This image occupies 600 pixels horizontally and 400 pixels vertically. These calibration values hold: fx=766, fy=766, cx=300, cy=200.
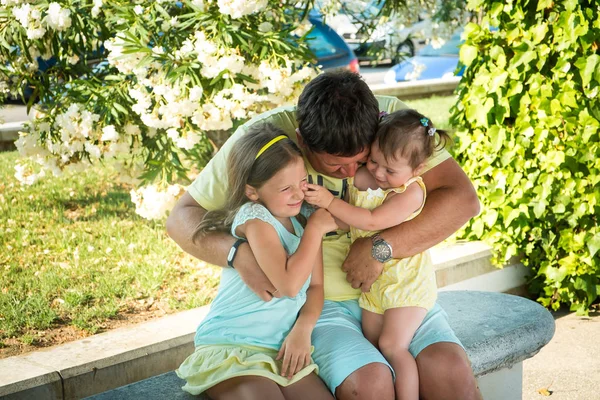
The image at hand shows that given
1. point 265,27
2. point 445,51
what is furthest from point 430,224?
point 445,51

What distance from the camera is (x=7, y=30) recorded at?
4.49 meters

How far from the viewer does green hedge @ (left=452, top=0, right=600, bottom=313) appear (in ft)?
13.6

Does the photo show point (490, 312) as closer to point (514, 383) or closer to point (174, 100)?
point (514, 383)

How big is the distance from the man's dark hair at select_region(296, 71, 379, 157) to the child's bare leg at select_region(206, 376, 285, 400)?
77 centimetres

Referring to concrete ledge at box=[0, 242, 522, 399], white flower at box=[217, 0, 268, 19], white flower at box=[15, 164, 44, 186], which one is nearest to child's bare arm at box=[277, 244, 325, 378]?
concrete ledge at box=[0, 242, 522, 399]

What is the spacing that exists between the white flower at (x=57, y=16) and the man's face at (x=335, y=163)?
2.03m

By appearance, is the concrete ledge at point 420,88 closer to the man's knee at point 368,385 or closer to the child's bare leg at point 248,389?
the man's knee at point 368,385

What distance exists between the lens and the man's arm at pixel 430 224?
8.94 feet

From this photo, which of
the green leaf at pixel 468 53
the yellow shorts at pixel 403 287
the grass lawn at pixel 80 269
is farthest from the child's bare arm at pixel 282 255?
the green leaf at pixel 468 53

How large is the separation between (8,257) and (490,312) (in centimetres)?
294

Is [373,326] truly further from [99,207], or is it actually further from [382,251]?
[99,207]

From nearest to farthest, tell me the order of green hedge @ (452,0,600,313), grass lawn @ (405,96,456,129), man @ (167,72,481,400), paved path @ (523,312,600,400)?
man @ (167,72,481,400), paved path @ (523,312,600,400), green hedge @ (452,0,600,313), grass lawn @ (405,96,456,129)

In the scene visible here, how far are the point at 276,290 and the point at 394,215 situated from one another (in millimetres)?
526

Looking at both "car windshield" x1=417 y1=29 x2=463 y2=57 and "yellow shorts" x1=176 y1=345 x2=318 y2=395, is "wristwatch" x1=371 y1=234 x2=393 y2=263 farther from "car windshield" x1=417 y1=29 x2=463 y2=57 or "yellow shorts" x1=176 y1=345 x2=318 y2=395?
"car windshield" x1=417 y1=29 x2=463 y2=57
